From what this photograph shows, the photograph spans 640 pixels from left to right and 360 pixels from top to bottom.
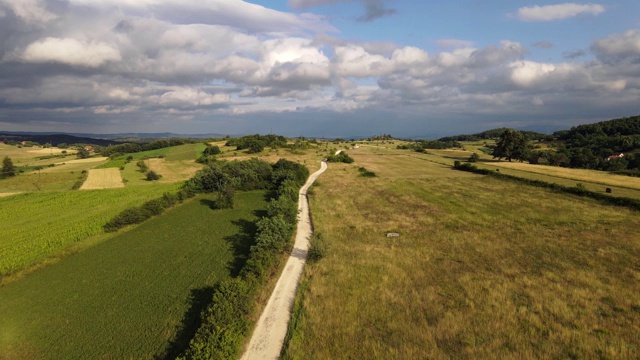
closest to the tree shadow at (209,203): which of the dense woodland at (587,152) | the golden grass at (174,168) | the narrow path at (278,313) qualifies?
the golden grass at (174,168)

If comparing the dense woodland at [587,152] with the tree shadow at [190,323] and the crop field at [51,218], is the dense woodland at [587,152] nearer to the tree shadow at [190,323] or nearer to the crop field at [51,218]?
the tree shadow at [190,323]

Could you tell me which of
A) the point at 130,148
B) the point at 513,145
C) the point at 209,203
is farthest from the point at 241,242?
the point at 130,148

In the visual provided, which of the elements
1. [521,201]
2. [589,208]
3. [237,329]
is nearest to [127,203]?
[237,329]

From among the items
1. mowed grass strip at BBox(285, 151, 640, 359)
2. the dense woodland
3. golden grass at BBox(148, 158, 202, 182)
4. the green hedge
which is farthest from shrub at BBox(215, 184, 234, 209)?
the dense woodland

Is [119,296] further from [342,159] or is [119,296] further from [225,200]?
[342,159]

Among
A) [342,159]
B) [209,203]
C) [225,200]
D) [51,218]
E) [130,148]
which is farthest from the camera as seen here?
[130,148]
